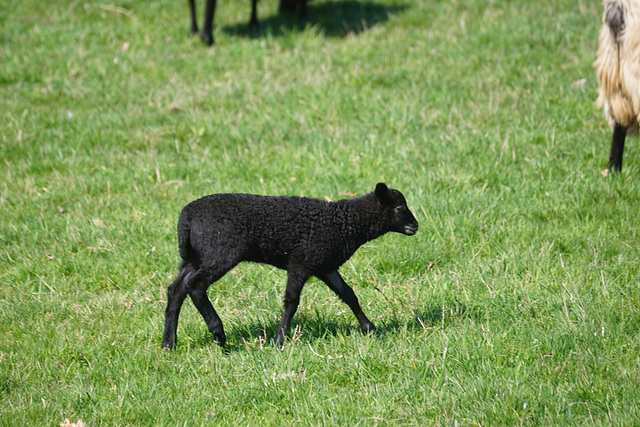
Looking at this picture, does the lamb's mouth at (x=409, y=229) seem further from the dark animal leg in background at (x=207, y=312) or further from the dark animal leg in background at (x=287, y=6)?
the dark animal leg in background at (x=287, y=6)

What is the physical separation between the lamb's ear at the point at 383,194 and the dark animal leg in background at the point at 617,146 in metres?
3.01

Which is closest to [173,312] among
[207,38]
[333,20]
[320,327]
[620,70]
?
[320,327]

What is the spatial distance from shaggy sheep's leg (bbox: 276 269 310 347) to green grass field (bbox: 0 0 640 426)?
14 cm

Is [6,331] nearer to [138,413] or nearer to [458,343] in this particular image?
[138,413]

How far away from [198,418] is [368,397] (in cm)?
91

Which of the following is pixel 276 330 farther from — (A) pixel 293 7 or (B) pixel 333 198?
(A) pixel 293 7

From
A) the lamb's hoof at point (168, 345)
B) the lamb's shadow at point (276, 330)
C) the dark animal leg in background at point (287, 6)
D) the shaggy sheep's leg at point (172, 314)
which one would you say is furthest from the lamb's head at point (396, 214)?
the dark animal leg in background at point (287, 6)

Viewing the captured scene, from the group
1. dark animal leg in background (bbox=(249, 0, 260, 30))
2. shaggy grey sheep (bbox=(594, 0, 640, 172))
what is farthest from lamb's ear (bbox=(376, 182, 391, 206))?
dark animal leg in background (bbox=(249, 0, 260, 30))

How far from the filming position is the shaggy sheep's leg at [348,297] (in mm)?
4262

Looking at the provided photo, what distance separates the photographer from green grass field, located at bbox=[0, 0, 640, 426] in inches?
145

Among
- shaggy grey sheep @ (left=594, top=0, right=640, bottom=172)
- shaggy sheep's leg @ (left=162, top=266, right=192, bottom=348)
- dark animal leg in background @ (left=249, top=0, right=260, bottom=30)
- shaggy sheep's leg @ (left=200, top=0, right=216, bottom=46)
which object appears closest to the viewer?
shaggy sheep's leg @ (left=162, top=266, right=192, bottom=348)

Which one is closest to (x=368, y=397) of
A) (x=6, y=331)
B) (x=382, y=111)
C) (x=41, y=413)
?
(x=41, y=413)

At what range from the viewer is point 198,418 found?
3.53 m

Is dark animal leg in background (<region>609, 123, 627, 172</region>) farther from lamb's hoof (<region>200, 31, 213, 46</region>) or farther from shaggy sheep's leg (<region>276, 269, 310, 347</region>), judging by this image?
lamb's hoof (<region>200, 31, 213, 46</region>)
